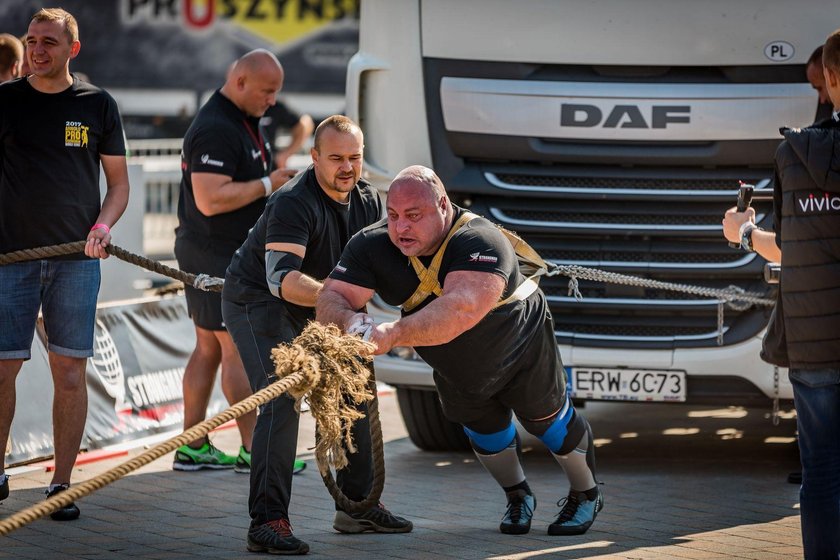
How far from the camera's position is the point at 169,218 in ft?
47.6

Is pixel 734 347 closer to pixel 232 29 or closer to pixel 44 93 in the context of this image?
pixel 44 93

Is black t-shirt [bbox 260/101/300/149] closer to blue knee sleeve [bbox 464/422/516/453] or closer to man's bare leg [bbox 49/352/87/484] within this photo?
man's bare leg [bbox 49/352/87/484]

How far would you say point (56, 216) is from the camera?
6.70 meters

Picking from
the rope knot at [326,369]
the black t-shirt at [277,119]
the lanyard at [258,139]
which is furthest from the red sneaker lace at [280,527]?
the black t-shirt at [277,119]

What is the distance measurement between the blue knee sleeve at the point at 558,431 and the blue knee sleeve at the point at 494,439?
15cm

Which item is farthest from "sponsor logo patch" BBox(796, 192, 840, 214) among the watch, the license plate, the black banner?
the black banner

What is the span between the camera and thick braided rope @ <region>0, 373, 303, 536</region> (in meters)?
4.12

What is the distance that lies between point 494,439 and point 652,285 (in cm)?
149

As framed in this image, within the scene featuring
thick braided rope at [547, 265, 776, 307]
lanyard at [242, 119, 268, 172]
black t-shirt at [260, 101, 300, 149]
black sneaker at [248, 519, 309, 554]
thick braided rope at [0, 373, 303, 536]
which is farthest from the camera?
black t-shirt at [260, 101, 300, 149]

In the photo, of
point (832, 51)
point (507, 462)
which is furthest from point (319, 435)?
point (832, 51)

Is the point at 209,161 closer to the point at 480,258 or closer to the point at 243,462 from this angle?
the point at 243,462

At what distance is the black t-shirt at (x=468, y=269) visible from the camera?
5.55 meters

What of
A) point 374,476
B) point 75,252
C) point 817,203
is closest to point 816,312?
point 817,203

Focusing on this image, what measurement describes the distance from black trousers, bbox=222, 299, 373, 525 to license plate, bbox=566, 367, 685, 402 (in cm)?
148
